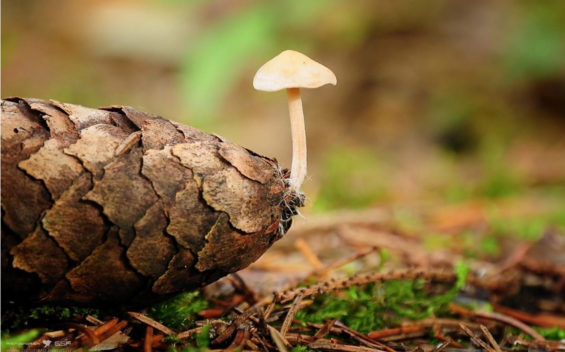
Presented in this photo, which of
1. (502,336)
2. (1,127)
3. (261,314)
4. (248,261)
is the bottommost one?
(502,336)

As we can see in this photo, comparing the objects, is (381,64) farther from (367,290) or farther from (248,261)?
(248,261)

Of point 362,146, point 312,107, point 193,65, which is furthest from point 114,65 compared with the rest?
point 362,146

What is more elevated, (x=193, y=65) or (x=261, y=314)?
(x=193, y=65)

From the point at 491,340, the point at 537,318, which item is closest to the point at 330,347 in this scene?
the point at 491,340

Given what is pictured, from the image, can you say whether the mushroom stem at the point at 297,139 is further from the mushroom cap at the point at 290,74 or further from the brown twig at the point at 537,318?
the brown twig at the point at 537,318

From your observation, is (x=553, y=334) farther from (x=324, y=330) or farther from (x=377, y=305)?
(x=324, y=330)

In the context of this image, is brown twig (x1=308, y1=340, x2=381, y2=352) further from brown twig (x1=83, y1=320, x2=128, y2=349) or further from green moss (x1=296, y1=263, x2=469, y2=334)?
brown twig (x1=83, y1=320, x2=128, y2=349)
